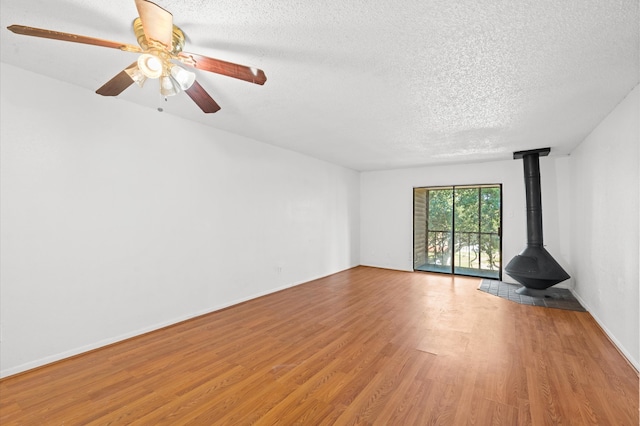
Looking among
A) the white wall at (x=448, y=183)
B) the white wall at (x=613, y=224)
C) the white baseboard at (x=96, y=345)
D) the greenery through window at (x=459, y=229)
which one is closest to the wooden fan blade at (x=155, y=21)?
the white baseboard at (x=96, y=345)

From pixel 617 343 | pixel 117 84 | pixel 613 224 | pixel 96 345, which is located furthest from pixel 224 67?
pixel 617 343

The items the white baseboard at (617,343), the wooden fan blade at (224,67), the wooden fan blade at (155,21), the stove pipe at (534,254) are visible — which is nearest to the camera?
the wooden fan blade at (155,21)

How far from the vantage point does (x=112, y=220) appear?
9.41 feet

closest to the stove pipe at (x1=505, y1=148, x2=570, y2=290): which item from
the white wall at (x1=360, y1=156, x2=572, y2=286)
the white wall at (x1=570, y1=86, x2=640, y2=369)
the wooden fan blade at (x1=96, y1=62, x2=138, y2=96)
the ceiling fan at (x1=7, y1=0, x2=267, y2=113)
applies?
the white wall at (x1=570, y1=86, x2=640, y2=369)

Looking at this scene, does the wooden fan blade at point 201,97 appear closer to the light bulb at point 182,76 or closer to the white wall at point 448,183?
the light bulb at point 182,76

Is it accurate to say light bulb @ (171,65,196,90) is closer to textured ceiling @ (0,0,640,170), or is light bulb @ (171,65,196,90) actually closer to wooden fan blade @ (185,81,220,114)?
wooden fan blade @ (185,81,220,114)

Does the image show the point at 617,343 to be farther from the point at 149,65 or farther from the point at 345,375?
the point at 149,65

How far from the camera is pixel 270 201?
4.72 meters

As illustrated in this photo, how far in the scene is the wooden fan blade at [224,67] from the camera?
171 cm

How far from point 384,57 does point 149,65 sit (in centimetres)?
155

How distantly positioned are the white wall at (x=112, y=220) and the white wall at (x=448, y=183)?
338 cm

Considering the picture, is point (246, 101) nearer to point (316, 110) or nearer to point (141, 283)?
point (316, 110)

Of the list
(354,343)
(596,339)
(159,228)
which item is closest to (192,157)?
(159,228)

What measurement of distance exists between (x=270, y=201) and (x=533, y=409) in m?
3.93
